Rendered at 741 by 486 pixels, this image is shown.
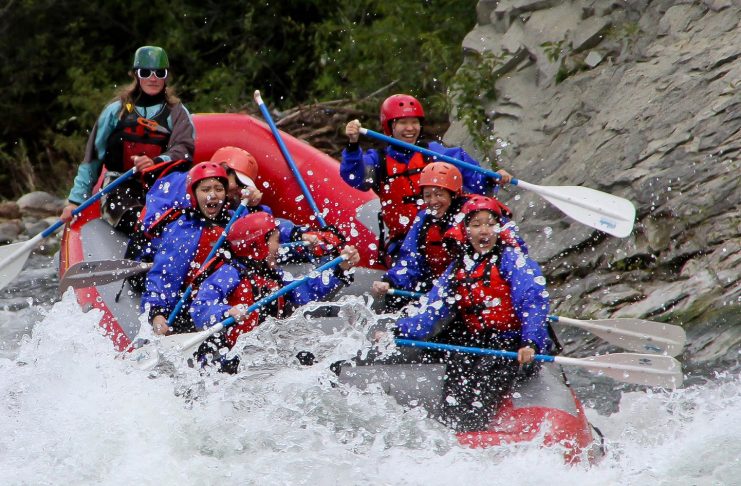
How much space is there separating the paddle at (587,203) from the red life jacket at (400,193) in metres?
0.13

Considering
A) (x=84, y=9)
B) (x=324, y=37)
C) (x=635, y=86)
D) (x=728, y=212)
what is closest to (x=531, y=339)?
(x=728, y=212)

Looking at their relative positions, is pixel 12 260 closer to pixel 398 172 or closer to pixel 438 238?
pixel 398 172

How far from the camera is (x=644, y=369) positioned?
5.75 metres

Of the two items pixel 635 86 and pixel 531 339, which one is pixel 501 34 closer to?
pixel 635 86

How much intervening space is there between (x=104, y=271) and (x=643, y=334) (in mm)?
2770

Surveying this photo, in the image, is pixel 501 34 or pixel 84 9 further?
pixel 84 9

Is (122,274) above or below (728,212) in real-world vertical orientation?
below

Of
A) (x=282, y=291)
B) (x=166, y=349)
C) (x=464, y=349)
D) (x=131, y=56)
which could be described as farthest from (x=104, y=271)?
(x=131, y=56)

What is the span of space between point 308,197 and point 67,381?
84.2 inches

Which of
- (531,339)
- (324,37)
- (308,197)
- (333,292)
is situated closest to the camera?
(531,339)

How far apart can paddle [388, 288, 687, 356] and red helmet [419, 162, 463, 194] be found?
1.79 feet

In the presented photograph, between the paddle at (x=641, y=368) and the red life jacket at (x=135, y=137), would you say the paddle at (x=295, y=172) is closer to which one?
the red life jacket at (x=135, y=137)

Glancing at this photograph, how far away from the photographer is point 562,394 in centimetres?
540

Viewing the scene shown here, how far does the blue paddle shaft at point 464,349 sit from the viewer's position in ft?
17.5
